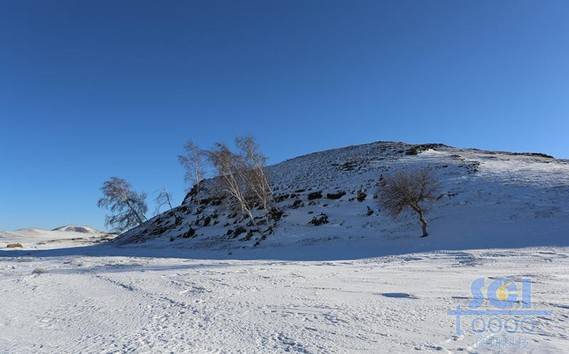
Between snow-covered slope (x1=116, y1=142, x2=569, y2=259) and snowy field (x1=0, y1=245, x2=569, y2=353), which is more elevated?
snow-covered slope (x1=116, y1=142, x2=569, y2=259)

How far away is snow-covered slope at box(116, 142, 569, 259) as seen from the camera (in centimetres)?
2372

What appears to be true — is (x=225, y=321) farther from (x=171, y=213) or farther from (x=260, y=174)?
(x=171, y=213)

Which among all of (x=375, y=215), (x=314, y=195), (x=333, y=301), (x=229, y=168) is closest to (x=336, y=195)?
(x=314, y=195)

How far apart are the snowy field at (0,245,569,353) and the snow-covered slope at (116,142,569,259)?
38.2 ft

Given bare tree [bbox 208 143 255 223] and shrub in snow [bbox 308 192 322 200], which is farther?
shrub in snow [bbox 308 192 322 200]

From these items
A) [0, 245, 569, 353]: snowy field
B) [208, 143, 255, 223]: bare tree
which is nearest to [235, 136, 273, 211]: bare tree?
[208, 143, 255, 223]: bare tree

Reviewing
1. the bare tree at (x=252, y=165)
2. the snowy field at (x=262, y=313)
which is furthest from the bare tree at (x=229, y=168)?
the snowy field at (x=262, y=313)

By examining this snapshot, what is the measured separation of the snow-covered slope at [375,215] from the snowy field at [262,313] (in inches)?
459

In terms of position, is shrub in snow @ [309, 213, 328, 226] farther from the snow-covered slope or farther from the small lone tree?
the small lone tree

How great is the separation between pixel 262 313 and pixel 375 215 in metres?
24.9

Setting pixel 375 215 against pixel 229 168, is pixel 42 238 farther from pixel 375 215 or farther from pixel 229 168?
pixel 375 215

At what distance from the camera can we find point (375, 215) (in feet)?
102

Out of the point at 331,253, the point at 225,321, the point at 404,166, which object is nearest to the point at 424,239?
the point at 331,253

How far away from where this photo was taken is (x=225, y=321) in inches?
266
